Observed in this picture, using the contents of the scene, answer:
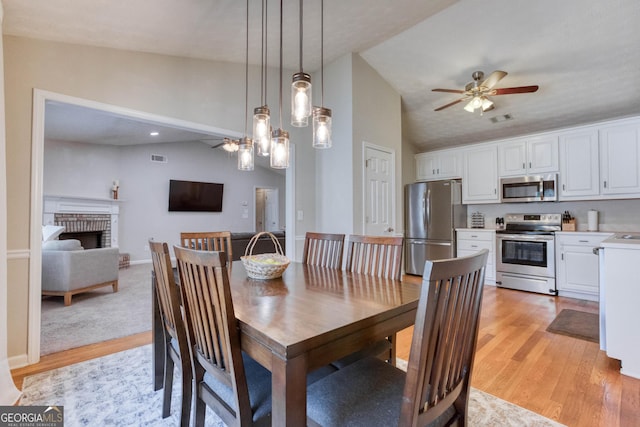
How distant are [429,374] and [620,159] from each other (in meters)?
4.73

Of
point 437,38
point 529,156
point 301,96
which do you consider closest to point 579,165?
point 529,156

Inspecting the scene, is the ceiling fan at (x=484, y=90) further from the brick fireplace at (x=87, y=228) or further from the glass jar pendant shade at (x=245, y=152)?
the brick fireplace at (x=87, y=228)

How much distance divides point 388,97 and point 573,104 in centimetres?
241

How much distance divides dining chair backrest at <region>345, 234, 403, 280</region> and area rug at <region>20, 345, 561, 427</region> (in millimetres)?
915

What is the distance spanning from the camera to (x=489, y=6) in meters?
2.88

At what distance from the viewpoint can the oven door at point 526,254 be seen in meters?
4.12

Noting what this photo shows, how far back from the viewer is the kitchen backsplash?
392 cm

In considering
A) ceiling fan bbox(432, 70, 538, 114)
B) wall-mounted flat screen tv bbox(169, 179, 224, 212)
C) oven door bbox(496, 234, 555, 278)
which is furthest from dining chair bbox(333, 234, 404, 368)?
wall-mounted flat screen tv bbox(169, 179, 224, 212)

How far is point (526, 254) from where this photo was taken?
431cm

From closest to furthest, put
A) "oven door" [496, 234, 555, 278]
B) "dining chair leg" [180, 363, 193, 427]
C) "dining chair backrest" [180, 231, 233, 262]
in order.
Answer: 1. "dining chair leg" [180, 363, 193, 427]
2. "dining chair backrest" [180, 231, 233, 262]
3. "oven door" [496, 234, 555, 278]

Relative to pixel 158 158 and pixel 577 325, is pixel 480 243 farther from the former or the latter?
pixel 158 158

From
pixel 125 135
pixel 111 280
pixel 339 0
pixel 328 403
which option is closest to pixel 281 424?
pixel 328 403

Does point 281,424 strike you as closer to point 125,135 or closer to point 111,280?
point 111,280

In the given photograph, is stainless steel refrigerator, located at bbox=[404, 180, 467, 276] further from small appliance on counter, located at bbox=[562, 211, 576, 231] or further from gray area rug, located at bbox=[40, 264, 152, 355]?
gray area rug, located at bbox=[40, 264, 152, 355]
